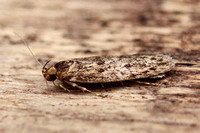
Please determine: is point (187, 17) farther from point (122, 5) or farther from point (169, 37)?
point (122, 5)

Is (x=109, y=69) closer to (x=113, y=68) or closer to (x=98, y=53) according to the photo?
(x=113, y=68)

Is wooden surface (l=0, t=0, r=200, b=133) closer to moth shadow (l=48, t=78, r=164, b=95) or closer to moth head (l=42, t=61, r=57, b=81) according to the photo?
moth shadow (l=48, t=78, r=164, b=95)

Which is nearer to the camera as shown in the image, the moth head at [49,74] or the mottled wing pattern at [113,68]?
the mottled wing pattern at [113,68]

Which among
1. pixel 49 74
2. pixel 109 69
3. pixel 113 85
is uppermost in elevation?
pixel 109 69

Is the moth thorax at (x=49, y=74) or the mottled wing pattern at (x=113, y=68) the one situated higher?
the mottled wing pattern at (x=113, y=68)

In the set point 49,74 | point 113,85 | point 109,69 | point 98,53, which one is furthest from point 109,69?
point 98,53

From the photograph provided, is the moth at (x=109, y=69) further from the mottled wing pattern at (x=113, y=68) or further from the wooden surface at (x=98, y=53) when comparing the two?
the wooden surface at (x=98, y=53)

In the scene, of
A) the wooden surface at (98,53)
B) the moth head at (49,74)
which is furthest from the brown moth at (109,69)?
the wooden surface at (98,53)

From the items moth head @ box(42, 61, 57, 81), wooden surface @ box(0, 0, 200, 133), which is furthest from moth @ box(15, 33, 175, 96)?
wooden surface @ box(0, 0, 200, 133)
